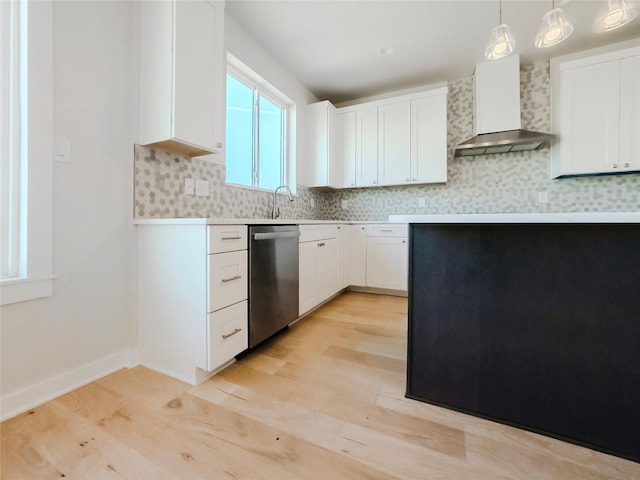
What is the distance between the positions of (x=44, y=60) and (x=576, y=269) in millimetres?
2473

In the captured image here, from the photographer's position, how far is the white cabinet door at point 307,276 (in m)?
2.22

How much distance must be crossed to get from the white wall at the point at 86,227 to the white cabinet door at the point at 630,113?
155 inches

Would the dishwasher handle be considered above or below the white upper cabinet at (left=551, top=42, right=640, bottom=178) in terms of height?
below

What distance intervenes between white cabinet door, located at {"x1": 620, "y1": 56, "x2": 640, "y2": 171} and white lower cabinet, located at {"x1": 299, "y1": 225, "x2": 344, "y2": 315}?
8.90 ft

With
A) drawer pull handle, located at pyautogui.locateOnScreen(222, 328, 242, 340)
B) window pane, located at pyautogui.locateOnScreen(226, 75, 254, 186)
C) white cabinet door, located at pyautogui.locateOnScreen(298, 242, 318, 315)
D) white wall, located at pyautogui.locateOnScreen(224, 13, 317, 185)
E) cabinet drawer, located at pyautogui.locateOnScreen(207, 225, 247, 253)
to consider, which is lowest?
drawer pull handle, located at pyautogui.locateOnScreen(222, 328, 242, 340)

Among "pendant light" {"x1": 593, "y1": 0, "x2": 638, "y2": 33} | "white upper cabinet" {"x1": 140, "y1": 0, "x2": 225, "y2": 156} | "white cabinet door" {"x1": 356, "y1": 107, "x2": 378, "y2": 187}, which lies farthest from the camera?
"white cabinet door" {"x1": 356, "y1": 107, "x2": 378, "y2": 187}

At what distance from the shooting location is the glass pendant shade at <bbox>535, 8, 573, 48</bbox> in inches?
55.5

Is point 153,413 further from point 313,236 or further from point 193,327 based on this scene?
point 313,236

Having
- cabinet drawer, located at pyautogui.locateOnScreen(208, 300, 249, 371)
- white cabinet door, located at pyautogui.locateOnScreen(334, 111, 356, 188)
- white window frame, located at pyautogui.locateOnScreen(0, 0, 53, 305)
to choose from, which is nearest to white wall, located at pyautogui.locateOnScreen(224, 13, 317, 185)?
white cabinet door, located at pyautogui.locateOnScreen(334, 111, 356, 188)

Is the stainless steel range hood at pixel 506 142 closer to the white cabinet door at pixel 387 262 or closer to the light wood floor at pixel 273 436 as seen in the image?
the white cabinet door at pixel 387 262

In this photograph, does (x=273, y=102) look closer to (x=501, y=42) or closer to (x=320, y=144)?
(x=320, y=144)

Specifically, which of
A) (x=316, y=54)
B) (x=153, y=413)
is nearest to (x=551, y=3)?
(x=316, y=54)

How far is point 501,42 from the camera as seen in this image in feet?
5.13

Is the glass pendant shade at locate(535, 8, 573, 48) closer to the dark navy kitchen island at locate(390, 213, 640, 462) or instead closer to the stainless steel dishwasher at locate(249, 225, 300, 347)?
the dark navy kitchen island at locate(390, 213, 640, 462)
